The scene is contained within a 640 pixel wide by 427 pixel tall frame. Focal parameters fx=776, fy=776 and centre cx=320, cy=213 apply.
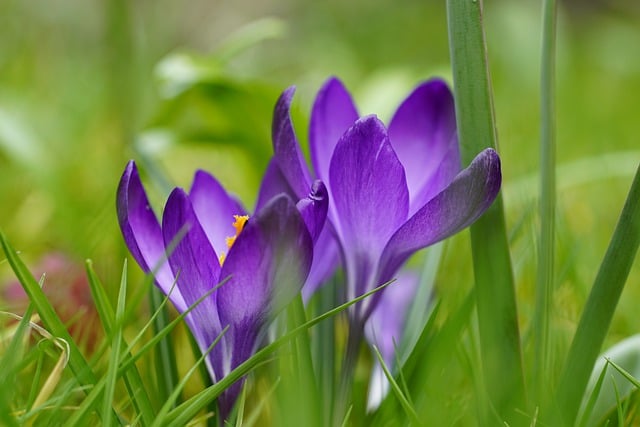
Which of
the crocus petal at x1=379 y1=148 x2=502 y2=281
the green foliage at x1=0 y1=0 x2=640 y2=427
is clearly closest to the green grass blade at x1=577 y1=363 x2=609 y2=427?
the green foliage at x1=0 y1=0 x2=640 y2=427

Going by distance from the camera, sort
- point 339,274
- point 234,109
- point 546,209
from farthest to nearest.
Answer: point 234,109 < point 339,274 < point 546,209

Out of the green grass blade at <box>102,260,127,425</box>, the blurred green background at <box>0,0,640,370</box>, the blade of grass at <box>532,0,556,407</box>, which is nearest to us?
the green grass blade at <box>102,260,127,425</box>

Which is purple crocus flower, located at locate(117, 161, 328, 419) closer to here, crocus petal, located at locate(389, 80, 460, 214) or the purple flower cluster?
the purple flower cluster

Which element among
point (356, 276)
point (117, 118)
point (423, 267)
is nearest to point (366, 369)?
point (423, 267)

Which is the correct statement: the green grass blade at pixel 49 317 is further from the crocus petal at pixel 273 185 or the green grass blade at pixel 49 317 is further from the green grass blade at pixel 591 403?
the green grass blade at pixel 591 403

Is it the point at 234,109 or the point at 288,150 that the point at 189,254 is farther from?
the point at 234,109

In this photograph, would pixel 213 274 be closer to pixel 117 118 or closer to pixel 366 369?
pixel 366 369

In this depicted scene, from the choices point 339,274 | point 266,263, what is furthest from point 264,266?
point 339,274
